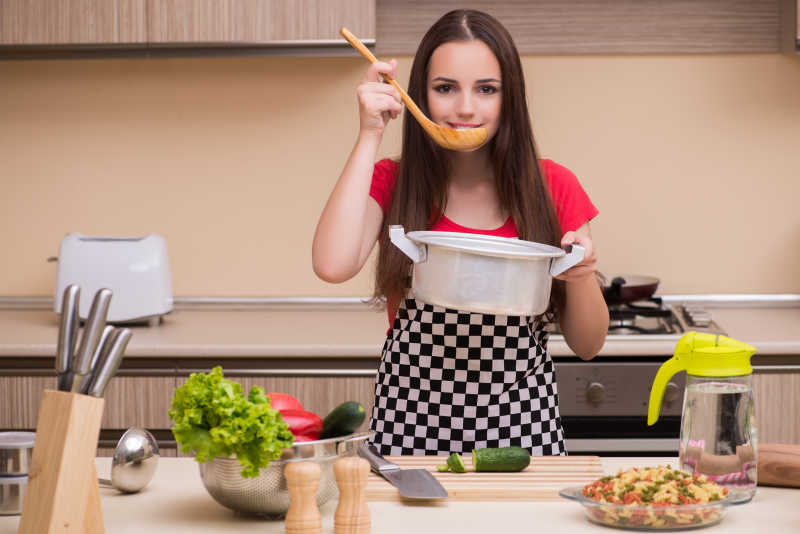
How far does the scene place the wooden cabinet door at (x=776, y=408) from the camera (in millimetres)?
2248

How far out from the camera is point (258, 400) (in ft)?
3.45

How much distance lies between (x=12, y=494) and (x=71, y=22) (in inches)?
65.7

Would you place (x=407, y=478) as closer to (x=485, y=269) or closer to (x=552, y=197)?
(x=485, y=269)

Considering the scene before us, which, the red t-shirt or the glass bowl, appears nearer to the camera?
the glass bowl

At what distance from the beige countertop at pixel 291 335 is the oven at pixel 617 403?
0.09 ft

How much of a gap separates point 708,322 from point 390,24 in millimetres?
1164

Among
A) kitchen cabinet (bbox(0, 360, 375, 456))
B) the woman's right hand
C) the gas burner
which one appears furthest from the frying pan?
the woman's right hand

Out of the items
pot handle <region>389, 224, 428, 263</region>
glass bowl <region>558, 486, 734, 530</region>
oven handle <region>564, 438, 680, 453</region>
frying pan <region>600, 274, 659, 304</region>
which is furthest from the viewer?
A: frying pan <region>600, 274, 659, 304</region>

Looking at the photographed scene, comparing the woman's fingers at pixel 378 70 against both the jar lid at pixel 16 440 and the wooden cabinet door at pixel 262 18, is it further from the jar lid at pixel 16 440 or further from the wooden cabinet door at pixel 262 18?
the wooden cabinet door at pixel 262 18

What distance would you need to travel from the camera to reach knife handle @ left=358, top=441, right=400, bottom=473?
1264 millimetres

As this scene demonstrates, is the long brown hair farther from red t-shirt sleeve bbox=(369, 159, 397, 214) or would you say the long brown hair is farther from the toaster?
the toaster

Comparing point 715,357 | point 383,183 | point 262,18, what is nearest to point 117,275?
point 262,18

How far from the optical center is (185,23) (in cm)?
250

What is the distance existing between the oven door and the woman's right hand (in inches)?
37.7
